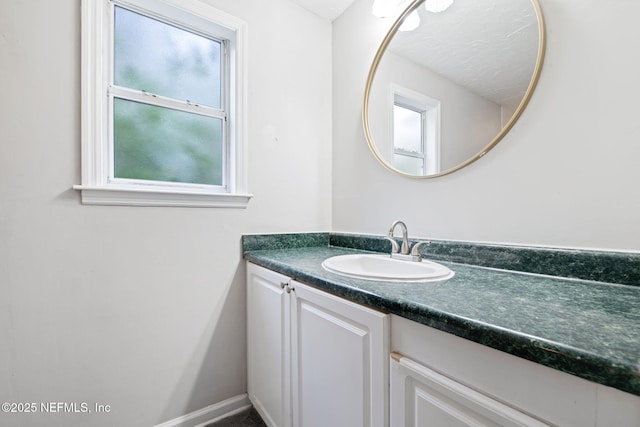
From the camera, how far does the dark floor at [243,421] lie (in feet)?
4.55

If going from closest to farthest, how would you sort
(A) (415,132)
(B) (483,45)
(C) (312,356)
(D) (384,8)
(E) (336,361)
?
1. (E) (336,361)
2. (C) (312,356)
3. (B) (483,45)
4. (A) (415,132)
5. (D) (384,8)

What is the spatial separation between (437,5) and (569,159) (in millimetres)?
914

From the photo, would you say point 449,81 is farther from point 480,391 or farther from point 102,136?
point 102,136

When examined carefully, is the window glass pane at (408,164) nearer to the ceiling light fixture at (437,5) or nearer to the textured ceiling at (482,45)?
the textured ceiling at (482,45)

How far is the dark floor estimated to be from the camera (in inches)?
54.6

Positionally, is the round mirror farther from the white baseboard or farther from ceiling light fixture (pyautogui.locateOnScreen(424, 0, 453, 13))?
the white baseboard

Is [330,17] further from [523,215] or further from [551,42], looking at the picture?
[523,215]

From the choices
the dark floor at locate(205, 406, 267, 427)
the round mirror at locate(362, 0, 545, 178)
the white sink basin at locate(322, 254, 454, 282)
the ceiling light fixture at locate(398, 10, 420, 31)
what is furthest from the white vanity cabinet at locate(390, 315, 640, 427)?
the ceiling light fixture at locate(398, 10, 420, 31)

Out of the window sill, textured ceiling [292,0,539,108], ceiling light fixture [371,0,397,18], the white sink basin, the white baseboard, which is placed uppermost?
ceiling light fixture [371,0,397,18]

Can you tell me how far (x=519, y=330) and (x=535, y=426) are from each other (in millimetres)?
150

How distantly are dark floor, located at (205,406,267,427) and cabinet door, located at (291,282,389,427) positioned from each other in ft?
1.52

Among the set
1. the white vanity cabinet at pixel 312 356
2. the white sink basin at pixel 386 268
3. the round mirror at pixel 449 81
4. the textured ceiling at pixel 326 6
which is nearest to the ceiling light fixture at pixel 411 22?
the round mirror at pixel 449 81

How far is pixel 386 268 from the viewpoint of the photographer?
4.14 feet

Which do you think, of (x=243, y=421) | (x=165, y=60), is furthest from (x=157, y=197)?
(x=243, y=421)
